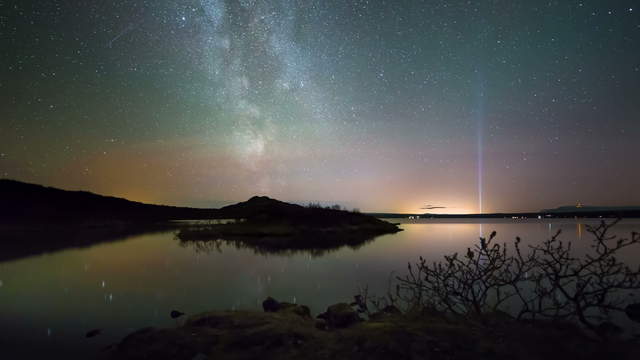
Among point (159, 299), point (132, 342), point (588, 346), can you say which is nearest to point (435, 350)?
point (588, 346)

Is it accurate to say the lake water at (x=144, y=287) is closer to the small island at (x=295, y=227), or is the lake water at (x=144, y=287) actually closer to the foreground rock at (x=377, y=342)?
the foreground rock at (x=377, y=342)

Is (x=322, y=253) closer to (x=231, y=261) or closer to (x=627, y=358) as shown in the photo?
(x=231, y=261)

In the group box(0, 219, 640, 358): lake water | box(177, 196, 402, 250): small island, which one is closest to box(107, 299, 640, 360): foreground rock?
box(0, 219, 640, 358): lake water

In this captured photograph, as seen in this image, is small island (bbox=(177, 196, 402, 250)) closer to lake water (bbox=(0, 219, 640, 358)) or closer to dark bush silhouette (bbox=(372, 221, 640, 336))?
lake water (bbox=(0, 219, 640, 358))

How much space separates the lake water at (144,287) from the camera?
520 inches

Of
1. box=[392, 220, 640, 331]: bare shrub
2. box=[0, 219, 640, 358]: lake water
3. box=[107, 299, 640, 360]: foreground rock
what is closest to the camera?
box=[107, 299, 640, 360]: foreground rock

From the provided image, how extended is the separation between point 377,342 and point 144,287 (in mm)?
17183

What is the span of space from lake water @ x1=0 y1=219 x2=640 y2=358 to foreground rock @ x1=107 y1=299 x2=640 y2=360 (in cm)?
282

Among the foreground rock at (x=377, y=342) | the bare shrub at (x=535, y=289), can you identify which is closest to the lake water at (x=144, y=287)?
the foreground rock at (x=377, y=342)

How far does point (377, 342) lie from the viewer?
9.14 metres

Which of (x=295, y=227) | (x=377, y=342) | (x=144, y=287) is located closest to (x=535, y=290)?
(x=377, y=342)

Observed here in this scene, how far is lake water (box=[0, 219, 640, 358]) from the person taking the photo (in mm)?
13211

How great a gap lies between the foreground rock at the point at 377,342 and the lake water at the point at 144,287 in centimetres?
282

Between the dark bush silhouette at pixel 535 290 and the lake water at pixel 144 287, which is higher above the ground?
the dark bush silhouette at pixel 535 290
